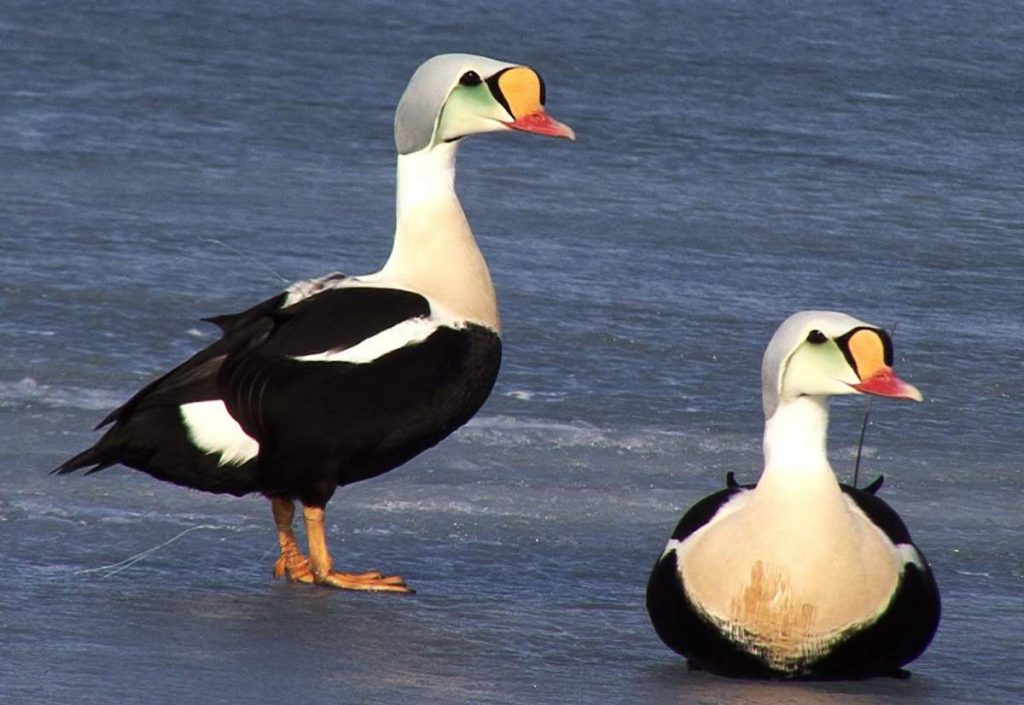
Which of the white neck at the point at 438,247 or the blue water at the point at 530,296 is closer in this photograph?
the blue water at the point at 530,296

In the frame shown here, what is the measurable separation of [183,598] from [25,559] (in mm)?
376

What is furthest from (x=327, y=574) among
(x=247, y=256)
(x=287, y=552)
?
(x=247, y=256)

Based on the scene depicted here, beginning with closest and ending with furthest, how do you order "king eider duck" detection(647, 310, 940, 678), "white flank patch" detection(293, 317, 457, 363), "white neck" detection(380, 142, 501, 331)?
"king eider duck" detection(647, 310, 940, 678)
"white flank patch" detection(293, 317, 457, 363)
"white neck" detection(380, 142, 501, 331)

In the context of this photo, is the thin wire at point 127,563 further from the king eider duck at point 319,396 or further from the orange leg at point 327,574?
the orange leg at point 327,574

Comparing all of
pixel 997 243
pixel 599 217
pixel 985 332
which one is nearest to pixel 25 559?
pixel 985 332

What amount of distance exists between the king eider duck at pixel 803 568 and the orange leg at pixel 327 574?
2.18 feet

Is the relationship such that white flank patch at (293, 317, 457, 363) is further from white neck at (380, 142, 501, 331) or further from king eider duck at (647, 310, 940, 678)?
king eider duck at (647, 310, 940, 678)

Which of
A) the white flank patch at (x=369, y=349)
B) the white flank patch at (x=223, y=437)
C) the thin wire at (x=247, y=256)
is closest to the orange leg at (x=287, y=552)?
the white flank patch at (x=223, y=437)

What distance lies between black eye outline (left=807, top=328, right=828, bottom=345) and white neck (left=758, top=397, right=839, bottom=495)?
133 mm

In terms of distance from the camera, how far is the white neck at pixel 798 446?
12.7ft

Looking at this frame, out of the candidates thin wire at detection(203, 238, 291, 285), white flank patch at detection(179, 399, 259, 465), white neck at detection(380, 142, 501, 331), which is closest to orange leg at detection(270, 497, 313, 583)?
white flank patch at detection(179, 399, 259, 465)

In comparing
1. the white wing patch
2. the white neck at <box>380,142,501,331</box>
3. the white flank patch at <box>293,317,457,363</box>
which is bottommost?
the white wing patch

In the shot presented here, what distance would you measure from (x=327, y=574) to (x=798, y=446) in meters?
1.13

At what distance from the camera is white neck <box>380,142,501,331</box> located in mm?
4688
